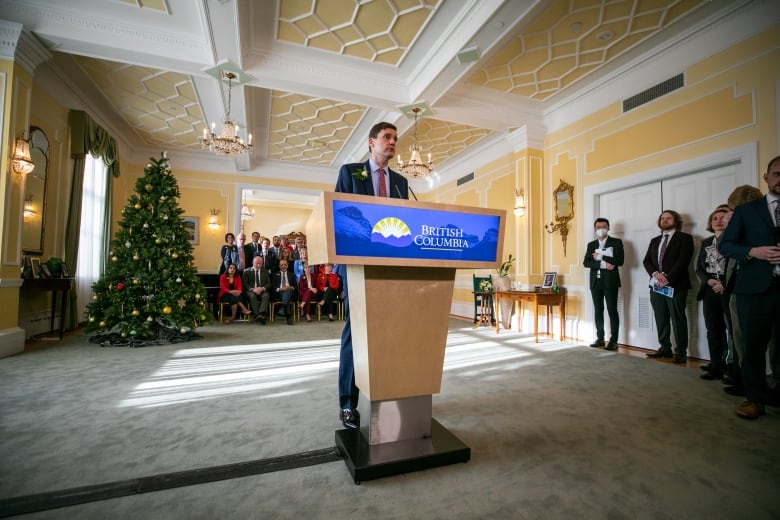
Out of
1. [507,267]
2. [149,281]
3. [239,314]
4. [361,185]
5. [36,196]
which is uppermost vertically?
[36,196]

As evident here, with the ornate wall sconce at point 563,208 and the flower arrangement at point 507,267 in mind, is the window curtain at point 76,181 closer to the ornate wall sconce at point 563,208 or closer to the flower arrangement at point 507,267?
the flower arrangement at point 507,267

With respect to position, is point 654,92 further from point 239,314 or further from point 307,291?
point 239,314

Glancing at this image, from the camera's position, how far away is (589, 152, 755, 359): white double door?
3.79m

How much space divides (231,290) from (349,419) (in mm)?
5507

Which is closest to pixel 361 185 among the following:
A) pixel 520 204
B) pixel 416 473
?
pixel 416 473

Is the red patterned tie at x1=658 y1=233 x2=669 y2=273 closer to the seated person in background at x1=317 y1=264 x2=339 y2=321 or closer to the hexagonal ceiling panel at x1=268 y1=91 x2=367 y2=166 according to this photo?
the hexagonal ceiling panel at x1=268 y1=91 x2=367 y2=166

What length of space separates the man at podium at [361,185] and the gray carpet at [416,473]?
0.58 ft

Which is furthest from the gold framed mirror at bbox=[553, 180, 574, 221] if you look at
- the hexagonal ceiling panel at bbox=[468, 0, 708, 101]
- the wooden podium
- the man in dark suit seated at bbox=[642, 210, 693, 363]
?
the wooden podium

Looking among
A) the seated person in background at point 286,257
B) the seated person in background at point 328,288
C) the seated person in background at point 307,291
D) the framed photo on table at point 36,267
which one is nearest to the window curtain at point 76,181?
the framed photo on table at point 36,267

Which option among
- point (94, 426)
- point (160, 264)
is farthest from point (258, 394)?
point (160, 264)

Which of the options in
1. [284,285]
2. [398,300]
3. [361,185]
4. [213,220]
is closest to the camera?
[398,300]

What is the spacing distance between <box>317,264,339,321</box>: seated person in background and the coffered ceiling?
2861 millimetres

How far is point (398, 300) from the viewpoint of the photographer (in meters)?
1.42

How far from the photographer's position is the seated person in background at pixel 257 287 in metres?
6.61
